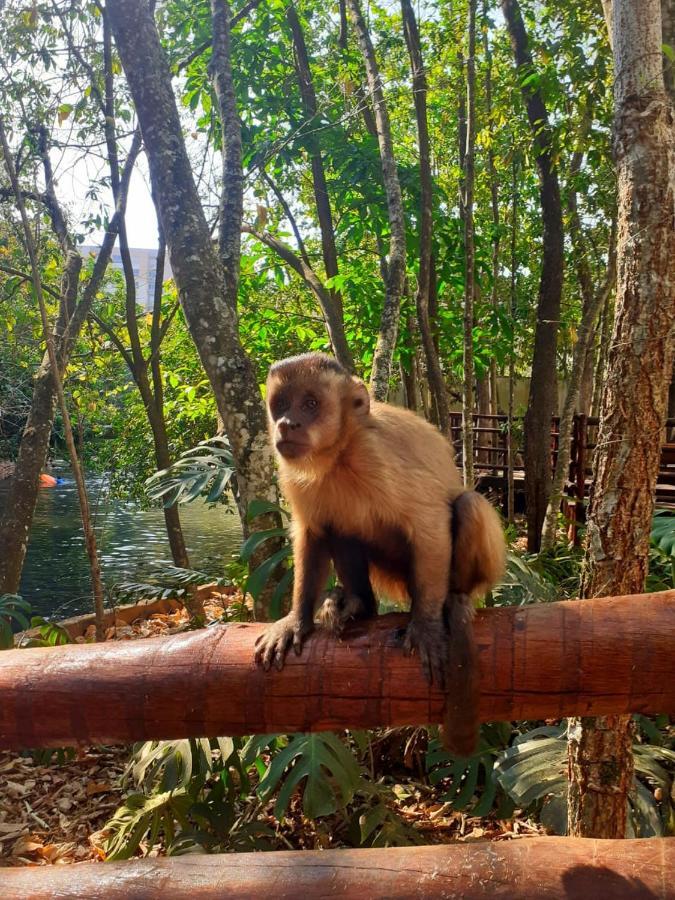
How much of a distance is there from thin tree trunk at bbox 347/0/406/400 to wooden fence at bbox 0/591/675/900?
3507 mm

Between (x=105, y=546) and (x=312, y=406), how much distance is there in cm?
1028

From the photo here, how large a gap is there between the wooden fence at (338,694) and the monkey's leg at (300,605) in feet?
0.15

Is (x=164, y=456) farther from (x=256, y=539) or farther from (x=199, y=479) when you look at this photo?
(x=256, y=539)

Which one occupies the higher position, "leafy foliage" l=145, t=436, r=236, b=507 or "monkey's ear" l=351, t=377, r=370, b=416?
"monkey's ear" l=351, t=377, r=370, b=416

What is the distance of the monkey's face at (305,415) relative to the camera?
2.88 m

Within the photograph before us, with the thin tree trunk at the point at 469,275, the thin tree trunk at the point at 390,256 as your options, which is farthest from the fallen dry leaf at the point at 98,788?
the thin tree trunk at the point at 469,275

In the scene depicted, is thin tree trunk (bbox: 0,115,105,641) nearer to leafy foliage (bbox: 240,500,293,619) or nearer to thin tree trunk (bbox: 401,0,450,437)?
leafy foliage (bbox: 240,500,293,619)

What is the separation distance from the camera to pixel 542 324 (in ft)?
27.7

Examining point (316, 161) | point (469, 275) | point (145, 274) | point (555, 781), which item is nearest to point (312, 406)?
point (555, 781)

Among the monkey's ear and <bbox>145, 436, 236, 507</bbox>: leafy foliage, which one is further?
<bbox>145, 436, 236, 507</bbox>: leafy foliage

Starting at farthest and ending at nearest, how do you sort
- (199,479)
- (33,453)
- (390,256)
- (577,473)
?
(577,473)
(33,453)
(390,256)
(199,479)

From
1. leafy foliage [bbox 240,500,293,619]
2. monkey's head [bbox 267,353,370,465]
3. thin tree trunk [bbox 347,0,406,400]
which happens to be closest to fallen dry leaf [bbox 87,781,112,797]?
leafy foliage [bbox 240,500,293,619]

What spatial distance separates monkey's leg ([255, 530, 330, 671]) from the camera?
2.24m

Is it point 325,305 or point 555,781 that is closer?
point 555,781
